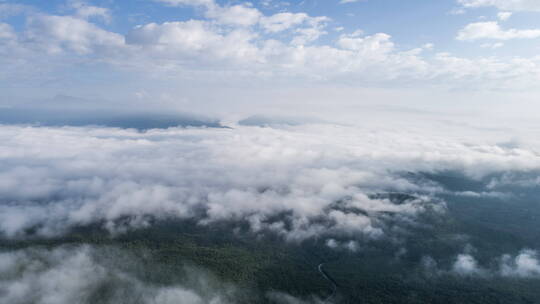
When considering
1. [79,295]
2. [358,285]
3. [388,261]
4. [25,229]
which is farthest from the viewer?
[25,229]

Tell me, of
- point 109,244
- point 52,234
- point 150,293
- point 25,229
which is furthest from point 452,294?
point 25,229

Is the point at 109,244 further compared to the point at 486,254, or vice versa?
the point at 486,254

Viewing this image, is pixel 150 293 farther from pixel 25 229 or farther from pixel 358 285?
pixel 25 229

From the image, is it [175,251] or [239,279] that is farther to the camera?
[175,251]

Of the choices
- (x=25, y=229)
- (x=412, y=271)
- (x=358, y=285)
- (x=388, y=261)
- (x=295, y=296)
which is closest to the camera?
(x=295, y=296)

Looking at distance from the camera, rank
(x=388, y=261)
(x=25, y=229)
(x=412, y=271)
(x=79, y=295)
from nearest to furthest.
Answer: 1. (x=79, y=295)
2. (x=412, y=271)
3. (x=388, y=261)
4. (x=25, y=229)

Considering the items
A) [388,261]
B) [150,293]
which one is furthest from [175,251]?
[388,261]

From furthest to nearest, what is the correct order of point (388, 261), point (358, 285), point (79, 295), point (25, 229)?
1. point (25, 229)
2. point (388, 261)
3. point (358, 285)
4. point (79, 295)

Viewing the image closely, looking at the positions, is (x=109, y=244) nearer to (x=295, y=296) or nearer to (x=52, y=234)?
(x=52, y=234)
